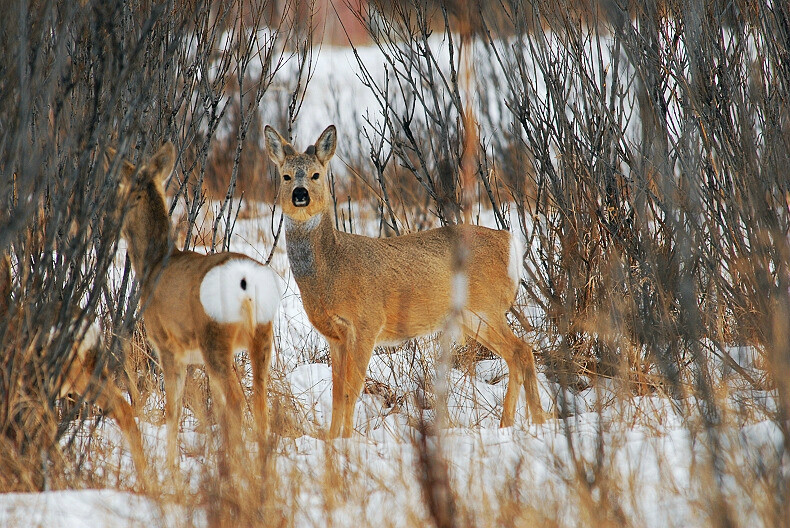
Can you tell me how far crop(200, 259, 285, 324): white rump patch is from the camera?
4.04 m

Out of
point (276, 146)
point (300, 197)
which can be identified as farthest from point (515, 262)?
point (276, 146)

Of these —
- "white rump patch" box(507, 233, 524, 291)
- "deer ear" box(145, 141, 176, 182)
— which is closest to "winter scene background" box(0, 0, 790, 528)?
"deer ear" box(145, 141, 176, 182)

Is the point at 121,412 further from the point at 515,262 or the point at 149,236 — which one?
the point at 515,262

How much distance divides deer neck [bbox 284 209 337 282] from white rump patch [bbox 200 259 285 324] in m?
1.25

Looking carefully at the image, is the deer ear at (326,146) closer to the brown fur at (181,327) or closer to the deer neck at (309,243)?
the deer neck at (309,243)

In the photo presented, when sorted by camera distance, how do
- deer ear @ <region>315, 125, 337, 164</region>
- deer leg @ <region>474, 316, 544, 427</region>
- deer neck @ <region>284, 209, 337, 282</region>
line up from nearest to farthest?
deer leg @ <region>474, 316, 544, 427</region> → deer neck @ <region>284, 209, 337, 282</region> → deer ear @ <region>315, 125, 337, 164</region>

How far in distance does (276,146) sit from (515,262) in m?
1.73

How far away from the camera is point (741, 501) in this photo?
2.64m

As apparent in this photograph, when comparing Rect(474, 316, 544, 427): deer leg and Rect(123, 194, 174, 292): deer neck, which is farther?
Rect(474, 316, 544, 427): deer leg

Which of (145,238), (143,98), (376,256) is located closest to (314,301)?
(376,256)

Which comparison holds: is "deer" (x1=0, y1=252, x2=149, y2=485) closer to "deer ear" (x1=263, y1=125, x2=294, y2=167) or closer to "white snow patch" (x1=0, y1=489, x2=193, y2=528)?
"white snow patch" (x1=0, y1=489, x2=193, y2=528)

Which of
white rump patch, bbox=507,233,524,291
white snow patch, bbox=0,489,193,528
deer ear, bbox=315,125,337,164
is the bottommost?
white snow patch, bbox=0,489,193,528

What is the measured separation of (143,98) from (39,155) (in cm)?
85

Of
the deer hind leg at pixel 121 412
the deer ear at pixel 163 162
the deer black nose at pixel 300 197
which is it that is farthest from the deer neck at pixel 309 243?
the deer hind leg at pixel 121 412
